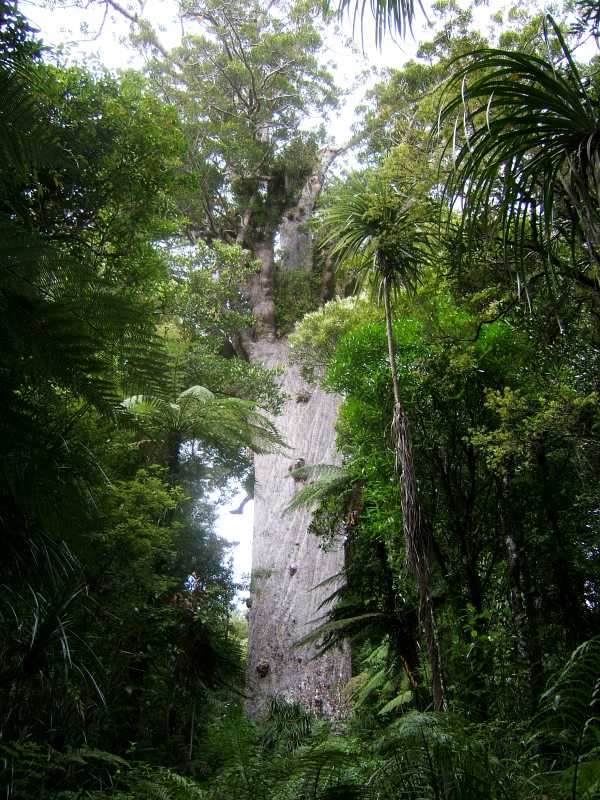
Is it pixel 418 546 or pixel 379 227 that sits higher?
pixel 379 227

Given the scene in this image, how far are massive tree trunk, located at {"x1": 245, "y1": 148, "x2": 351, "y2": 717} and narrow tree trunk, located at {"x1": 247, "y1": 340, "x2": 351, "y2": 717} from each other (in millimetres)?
11

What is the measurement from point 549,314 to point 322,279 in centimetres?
750

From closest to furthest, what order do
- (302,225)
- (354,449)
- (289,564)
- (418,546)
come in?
1. (418,546)
2. (354,449)
3. (289,564)
4. (302,225)

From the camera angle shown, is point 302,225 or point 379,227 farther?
point 302,225

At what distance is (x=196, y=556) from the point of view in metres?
7.54

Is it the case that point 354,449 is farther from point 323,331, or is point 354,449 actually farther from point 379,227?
point 323,331

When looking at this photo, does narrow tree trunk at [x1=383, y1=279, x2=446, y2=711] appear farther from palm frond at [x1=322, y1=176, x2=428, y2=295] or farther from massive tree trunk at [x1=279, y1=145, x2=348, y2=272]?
massive tree trunk at [x1=279, y1=145, x2=348, y2=272]

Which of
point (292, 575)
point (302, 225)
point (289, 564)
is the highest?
point (302, 225)

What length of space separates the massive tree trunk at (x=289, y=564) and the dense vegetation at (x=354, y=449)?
39cm

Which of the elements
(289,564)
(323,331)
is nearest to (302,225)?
(323,331)

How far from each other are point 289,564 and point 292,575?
0.17 m

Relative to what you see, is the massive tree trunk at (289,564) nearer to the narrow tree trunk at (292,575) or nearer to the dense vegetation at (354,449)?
the narrow tree trunk at (292,575)

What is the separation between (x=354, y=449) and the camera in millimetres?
6207

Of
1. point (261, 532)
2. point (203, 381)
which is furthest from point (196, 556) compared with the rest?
point (203, 381)
